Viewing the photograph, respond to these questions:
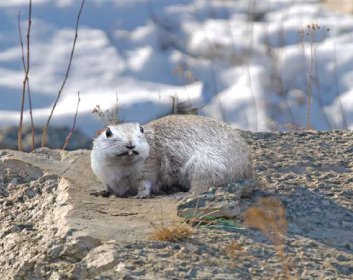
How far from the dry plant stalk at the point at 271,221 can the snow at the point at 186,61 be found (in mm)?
3420

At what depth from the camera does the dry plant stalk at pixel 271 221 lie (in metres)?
5.27

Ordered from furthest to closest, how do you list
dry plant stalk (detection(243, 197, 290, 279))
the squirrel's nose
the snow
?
the snow, the squirrel's nose, dry plant stalk (detection(243, 197, 290, 279))

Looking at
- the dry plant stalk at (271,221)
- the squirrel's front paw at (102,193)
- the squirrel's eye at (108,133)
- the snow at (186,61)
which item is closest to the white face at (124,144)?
the squirrel's eye at (108,133)

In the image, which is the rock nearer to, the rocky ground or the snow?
the rocky ground

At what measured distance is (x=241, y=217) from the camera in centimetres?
618

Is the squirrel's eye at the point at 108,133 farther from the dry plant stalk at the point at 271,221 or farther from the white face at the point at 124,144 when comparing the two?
the dry plant stalk at the point at 271,221

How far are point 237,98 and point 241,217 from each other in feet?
14.5

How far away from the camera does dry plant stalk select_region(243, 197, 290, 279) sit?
527cm

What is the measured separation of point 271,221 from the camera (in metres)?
5.25

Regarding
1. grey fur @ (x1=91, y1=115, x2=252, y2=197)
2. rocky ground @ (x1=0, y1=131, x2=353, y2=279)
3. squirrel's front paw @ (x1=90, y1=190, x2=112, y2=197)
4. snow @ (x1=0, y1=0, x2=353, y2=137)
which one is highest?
snow @ (x1=0, y1=0, x2=353, y2=137)

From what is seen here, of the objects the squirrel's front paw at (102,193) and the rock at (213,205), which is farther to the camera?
the squirrel's front paw at (102,193)

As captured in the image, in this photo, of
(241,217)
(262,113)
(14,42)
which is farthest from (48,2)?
(241,217)

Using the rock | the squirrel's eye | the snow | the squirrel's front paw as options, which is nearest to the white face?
the squirrel's eye

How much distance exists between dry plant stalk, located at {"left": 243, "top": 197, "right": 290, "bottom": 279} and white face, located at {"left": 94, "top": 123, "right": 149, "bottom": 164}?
72 cm
